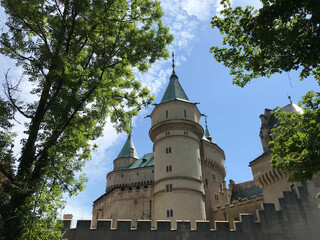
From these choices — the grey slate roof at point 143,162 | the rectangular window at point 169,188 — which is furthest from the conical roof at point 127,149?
the rectangular window at point 169,188

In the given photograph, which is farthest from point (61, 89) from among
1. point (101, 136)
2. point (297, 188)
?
point (297, 188)

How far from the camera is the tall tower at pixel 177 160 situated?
86.0 ft

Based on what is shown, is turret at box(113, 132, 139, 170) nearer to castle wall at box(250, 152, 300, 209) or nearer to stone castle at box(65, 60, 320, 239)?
stone castle at box(65, 60, 320, 239)

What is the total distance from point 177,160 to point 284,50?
19.3 meters

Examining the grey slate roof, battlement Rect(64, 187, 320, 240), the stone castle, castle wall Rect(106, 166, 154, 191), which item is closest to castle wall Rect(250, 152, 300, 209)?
the stone castle

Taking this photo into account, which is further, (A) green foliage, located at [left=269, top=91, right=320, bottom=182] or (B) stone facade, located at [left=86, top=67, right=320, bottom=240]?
(B) stone facade, located at [left=86, top=67, right=320, bottom=240]

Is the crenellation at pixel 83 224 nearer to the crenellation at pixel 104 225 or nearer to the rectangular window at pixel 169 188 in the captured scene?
the crenellation at pixel 104 225

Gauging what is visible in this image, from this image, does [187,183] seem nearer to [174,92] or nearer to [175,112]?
[175,112]

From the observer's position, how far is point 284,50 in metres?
10.9

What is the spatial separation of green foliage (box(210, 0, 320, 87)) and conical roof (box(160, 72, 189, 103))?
20.5 metres

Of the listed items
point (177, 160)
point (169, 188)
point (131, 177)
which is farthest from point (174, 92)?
point (131, 177)

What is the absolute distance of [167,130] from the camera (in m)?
30.3

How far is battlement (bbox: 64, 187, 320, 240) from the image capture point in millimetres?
15281

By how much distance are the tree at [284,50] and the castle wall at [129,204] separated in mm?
26703
